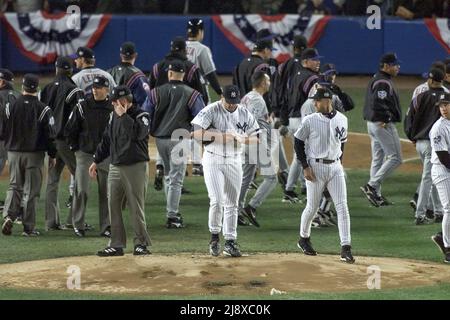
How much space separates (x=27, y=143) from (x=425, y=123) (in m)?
5.06

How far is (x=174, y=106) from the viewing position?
15609 millimetres

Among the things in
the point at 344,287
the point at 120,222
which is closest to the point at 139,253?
the point at 120,222

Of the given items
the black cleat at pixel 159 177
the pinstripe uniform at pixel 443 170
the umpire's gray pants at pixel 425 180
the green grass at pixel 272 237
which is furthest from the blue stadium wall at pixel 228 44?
Result: the pinstripe uniform at pixel 443 170

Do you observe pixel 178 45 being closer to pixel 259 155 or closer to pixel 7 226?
pixel 259 155

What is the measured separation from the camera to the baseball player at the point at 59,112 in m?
15.5

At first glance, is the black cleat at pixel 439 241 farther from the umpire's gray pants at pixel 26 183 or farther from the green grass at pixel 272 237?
the umpire's gray pants at pixel 26 183

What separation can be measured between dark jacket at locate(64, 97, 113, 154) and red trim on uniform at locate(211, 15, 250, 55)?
1311cm

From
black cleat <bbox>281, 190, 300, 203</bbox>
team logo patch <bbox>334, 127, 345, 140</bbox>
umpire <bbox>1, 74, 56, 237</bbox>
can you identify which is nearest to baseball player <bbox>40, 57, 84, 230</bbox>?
umpire <bbox>1, 74, 56, 237</bbox>

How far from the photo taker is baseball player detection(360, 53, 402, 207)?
1706 cm

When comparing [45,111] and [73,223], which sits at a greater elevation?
[45,111]

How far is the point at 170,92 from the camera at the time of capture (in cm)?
1559

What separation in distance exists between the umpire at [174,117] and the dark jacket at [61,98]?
3.09 ft
